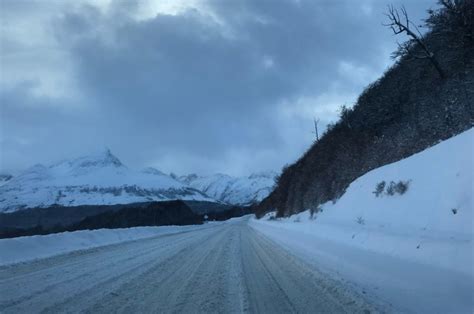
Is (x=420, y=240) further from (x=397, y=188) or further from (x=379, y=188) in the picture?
(x=379, y=188)

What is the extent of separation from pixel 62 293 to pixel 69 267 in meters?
4.11

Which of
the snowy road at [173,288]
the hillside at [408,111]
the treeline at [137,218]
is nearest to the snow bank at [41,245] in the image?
the snowy road at [173,288]

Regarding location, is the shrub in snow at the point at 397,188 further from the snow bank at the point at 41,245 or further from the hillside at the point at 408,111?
the snow bank at the point at 41,245

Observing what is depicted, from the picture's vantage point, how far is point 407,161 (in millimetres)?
15711

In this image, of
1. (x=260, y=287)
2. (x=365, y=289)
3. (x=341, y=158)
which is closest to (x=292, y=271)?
(x=260, y=287)

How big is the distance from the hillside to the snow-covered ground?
273 cm

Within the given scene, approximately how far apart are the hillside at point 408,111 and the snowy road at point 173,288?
873 cm

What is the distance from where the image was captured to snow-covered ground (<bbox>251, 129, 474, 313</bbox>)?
711 cm

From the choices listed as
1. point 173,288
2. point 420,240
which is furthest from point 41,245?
point 420,240

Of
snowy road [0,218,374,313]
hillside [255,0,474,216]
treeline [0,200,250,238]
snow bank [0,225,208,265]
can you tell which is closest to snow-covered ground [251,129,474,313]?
snowy road [0,218,374,313]

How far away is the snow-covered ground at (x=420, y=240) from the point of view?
711cm

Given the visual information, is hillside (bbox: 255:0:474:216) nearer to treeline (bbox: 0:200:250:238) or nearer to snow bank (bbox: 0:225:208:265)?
snow bank (bbox: 0:225:208:265)

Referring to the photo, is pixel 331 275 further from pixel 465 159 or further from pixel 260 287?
pixel 465 159

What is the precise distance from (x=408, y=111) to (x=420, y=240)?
13571mm
